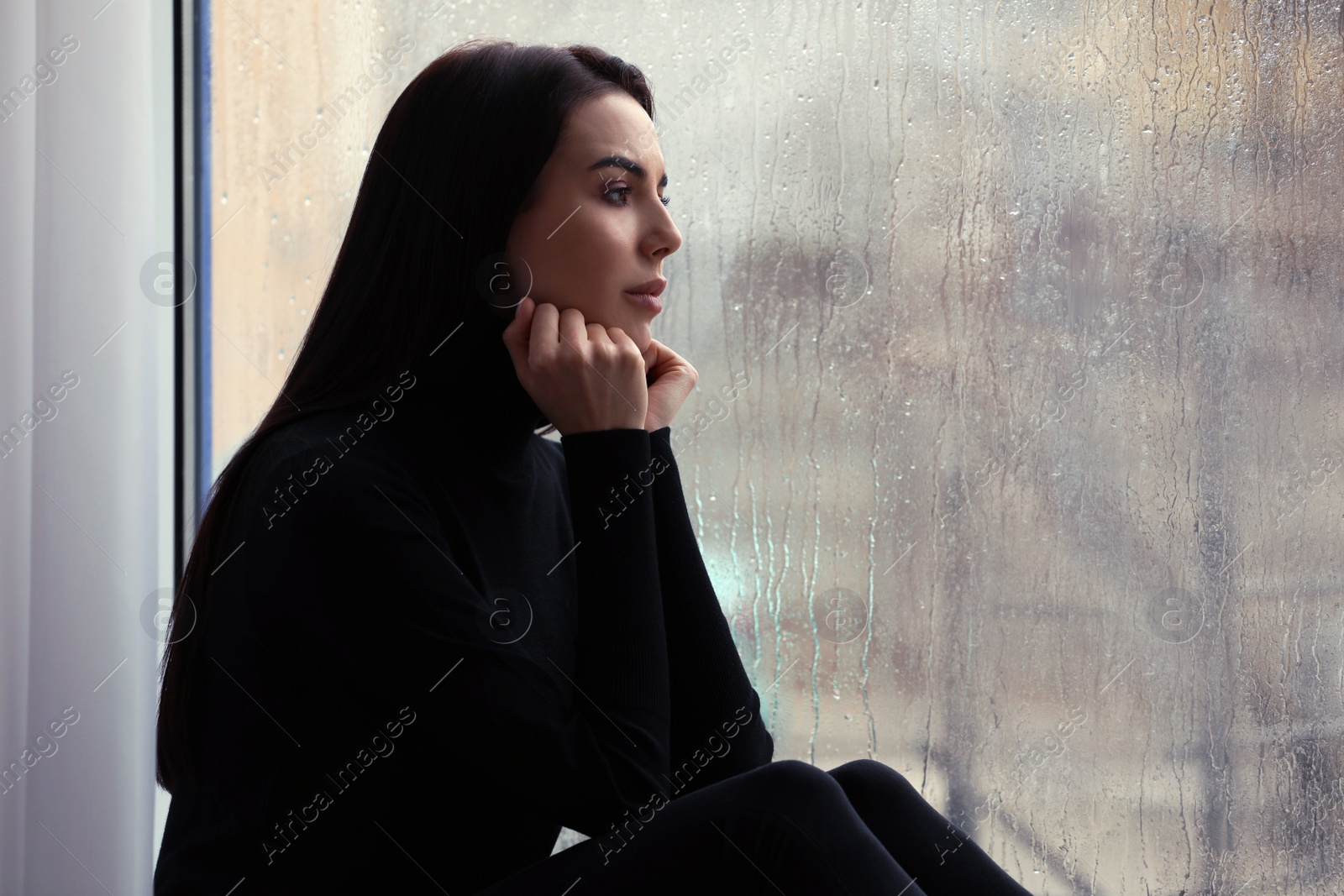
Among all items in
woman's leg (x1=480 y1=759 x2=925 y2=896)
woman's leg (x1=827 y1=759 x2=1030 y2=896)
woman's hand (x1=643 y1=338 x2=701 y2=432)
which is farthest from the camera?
woman's hand (x1=643 y1=338 x2=701 y2=432)

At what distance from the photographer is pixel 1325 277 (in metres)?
1.14

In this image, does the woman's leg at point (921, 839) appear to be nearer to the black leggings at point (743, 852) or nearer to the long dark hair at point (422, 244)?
the black leggings at point (743, 852)

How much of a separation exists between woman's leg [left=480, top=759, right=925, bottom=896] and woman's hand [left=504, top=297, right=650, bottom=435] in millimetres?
320

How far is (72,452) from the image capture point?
123cm

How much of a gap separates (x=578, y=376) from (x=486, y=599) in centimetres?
20

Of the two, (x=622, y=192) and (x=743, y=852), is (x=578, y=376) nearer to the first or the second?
(x=622, y=192)

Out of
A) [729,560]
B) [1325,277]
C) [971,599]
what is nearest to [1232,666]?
[971,599]

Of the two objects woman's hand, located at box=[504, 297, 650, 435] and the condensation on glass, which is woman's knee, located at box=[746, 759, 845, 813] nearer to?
woman's hand, located at box=[504, 297, 650, 435]

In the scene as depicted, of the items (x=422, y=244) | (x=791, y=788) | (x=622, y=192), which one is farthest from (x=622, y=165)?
(x=791, y=788)

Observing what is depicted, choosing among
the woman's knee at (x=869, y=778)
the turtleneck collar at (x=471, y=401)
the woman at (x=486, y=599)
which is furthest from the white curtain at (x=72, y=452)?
the woman's knee at (x=869, y=778)

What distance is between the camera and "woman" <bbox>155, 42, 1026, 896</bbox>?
69 centimetres

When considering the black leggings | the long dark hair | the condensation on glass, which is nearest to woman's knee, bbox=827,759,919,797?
the black leggings

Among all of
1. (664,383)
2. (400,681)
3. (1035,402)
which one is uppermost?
(400,681)

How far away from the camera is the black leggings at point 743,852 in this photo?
65cm
